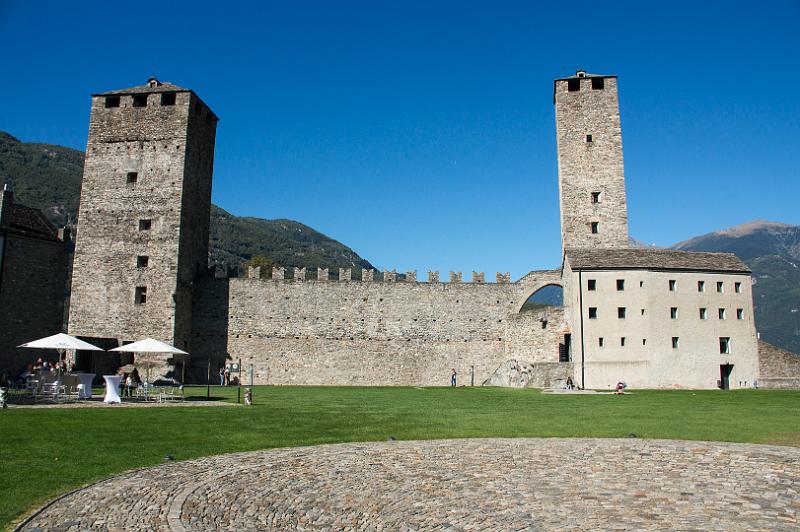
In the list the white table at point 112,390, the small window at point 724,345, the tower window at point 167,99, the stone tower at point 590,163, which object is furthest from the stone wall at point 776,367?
the tower window at point 167,99

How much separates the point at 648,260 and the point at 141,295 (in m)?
29.1

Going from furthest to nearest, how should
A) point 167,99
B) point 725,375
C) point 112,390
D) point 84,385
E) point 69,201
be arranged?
point 69,201
point 167,99
point 725,375
point 84,385
point 112,390

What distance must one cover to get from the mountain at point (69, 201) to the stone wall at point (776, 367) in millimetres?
71764

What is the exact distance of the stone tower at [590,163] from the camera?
37.3 m

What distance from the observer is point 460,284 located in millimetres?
37938

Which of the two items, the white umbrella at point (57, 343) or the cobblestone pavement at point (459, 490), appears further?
the white umbrella at point (57, 343)

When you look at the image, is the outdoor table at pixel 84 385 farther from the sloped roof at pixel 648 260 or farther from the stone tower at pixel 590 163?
the stone tower at pixel 590 163

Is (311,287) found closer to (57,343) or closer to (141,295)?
(141,295)

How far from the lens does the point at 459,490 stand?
9.25 meters

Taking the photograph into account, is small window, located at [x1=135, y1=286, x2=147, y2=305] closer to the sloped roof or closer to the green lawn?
the green lawn

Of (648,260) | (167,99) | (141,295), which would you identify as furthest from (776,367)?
(167,99)

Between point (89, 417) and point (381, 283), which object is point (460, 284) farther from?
point (89, 417)

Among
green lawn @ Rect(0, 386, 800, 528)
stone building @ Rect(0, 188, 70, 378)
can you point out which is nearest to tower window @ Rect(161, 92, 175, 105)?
stone building @ Rect(0, 188, 70, 378)

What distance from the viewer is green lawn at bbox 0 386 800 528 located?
930 cm
